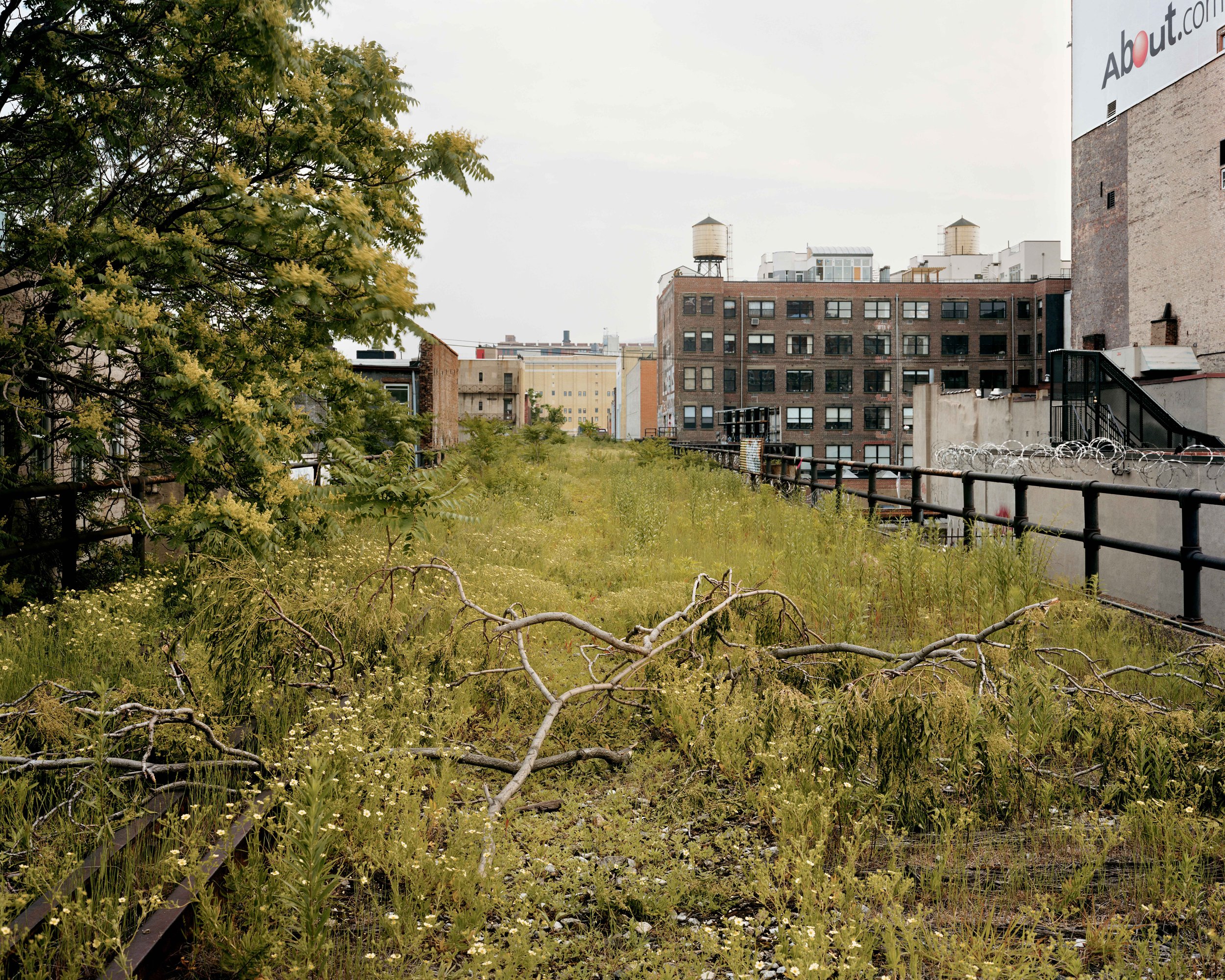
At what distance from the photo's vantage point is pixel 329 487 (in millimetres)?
8531

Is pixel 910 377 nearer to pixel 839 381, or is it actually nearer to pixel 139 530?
pixel 839 381

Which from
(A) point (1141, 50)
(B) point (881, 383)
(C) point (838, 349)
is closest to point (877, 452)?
(B) point (881, 383)

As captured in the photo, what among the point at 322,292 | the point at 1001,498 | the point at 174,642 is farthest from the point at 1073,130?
the point at 174,642

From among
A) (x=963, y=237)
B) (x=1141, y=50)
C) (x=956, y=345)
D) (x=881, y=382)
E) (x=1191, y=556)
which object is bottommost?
(x=1191, y=556)

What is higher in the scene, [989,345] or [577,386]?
[577,386]

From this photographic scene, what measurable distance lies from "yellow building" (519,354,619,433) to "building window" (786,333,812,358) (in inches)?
4073

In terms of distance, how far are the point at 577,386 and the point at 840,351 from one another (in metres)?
110

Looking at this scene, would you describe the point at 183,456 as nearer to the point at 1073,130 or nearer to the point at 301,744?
the point at 301,744

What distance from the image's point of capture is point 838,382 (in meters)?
85.2

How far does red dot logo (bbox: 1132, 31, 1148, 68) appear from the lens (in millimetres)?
38625

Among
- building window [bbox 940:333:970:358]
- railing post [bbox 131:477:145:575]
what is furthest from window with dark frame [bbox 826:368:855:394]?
railing post [bbox 131:477:145:575]

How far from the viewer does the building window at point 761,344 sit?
84750 mm

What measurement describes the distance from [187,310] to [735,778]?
20.8 ft

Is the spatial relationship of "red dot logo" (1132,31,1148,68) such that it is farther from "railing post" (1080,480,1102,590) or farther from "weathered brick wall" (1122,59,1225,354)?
"railing post" (1080,480,1102,590)
